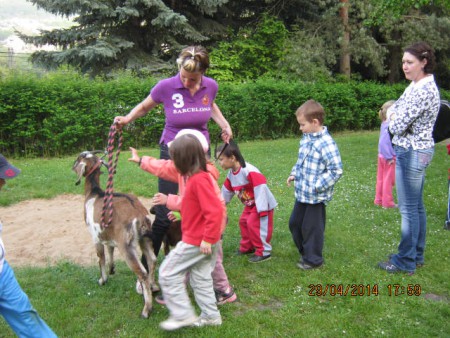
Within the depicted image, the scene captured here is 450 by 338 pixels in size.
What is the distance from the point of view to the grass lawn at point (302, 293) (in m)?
3.88

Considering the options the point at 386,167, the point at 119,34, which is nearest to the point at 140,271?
the point at 386,167

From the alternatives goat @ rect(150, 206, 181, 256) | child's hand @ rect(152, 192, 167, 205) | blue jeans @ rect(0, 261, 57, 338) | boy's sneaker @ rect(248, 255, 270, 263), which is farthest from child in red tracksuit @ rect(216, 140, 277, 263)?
blue jeans @ rect(0, 261, 57, 338)

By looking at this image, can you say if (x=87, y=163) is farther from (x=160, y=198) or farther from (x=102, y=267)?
(x=160, y=198)

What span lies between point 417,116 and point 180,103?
2.45 m

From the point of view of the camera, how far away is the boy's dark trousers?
4.95 meters

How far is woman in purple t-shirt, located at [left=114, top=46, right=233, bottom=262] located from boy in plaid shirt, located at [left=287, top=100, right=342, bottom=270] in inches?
46.5

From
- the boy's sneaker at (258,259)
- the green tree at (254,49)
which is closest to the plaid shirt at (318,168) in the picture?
the boy's sneaker at (258,259)

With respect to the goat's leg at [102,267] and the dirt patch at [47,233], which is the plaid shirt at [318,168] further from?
the dirt patch at [47,233]

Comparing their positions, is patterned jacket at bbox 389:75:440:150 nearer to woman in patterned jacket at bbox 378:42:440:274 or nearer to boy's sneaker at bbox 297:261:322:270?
woman in patterned jacket at bbox 378:42:440:274

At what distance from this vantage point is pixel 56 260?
18.2 ft

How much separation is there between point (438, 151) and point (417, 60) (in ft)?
34.1

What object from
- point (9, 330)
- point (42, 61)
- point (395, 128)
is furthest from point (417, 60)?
point (42, 61)

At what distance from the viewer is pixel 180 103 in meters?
4.22

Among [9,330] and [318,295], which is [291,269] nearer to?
[318,295]
